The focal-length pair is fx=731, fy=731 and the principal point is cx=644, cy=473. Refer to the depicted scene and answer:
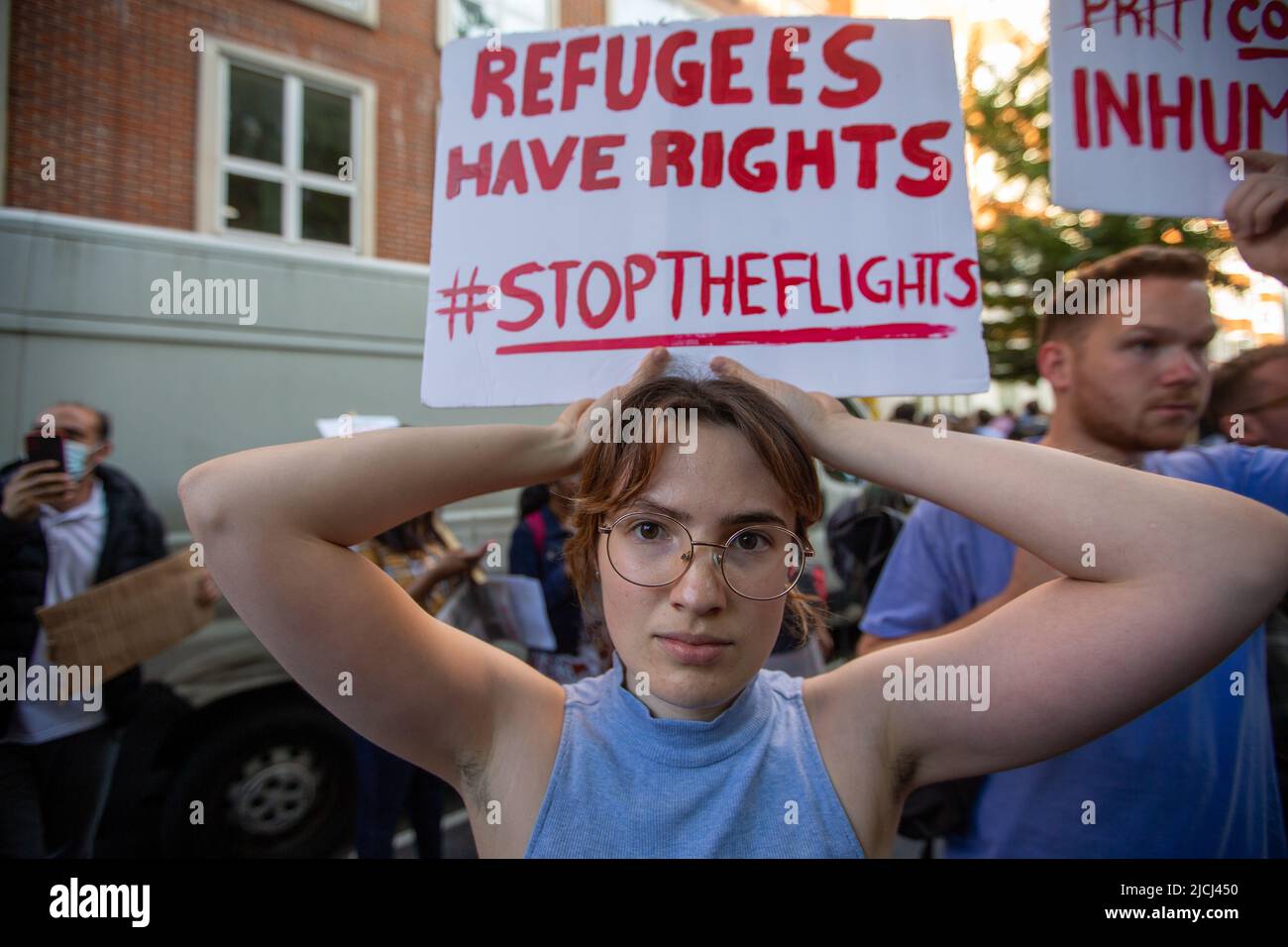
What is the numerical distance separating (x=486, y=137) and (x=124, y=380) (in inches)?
87.6

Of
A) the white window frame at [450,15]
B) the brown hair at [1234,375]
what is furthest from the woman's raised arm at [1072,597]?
the white window frame at [450,15]

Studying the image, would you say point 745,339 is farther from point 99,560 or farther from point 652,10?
point 99,560

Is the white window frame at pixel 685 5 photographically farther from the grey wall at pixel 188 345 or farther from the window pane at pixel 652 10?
the grey wall at pixel 188 345

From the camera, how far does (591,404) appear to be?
3.97 ft

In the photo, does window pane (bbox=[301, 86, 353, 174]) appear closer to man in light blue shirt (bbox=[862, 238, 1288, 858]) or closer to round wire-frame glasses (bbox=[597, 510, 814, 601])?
round wire-frame glasses (bbox=[597, 510, 814, 601])

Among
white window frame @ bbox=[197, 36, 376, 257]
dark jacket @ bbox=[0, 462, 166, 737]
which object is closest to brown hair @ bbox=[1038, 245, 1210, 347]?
white window frame @ bbox=[197, 36, 376, 257]

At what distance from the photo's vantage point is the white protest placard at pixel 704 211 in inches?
49.8

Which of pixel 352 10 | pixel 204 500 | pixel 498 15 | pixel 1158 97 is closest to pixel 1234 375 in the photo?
pixel 1158 97

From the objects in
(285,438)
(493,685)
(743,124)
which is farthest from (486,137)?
(285,438)

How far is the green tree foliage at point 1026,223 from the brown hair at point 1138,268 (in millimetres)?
1431

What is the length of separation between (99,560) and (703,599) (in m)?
2.64

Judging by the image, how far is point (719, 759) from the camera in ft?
3.47

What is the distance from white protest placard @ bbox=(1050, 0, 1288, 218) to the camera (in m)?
1.37
